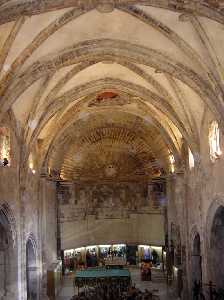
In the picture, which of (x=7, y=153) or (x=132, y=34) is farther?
(x=7, y=153)

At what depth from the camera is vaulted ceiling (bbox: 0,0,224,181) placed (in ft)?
49.5

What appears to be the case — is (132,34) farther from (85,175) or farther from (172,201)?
(85,175)

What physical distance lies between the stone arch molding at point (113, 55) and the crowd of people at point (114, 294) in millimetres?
9542

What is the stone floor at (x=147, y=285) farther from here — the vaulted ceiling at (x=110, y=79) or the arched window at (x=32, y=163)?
the arched window at (x=32, y=163)

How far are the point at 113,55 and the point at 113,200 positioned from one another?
17.1 m

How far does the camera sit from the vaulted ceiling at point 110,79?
15.1 m

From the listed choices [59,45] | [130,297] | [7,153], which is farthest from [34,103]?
[130,297]

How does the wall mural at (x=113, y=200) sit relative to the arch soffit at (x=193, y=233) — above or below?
above

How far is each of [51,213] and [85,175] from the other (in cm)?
482

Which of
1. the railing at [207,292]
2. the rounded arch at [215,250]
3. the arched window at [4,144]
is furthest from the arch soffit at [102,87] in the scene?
the railing at [207,292]

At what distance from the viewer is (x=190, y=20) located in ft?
49.0

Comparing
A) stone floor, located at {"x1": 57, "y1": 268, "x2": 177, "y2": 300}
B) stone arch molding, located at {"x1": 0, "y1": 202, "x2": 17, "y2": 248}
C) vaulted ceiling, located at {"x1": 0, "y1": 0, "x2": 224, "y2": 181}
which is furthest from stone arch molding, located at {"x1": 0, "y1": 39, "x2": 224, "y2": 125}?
stone floor, located at {"x1": 57, "y1": 268, "x2": 177, "y2": 300}

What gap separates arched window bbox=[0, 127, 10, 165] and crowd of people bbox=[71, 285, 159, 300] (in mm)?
7455

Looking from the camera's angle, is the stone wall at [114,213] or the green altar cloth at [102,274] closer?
the green altar cloth at [102,274]
